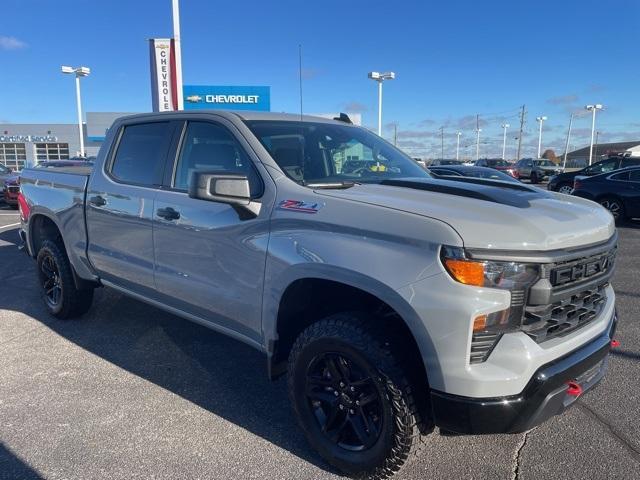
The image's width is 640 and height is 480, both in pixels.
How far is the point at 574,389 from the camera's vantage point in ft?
8.11

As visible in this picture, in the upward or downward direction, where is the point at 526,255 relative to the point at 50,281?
upward

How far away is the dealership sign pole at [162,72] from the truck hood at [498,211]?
10423 mm

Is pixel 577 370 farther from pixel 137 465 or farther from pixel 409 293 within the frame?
pixel 137 465

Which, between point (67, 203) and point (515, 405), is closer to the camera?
point (515, 405)

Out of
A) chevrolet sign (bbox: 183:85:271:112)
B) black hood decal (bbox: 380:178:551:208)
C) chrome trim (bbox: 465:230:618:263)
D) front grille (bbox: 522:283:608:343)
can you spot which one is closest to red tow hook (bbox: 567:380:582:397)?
front grille (bbox: 522:283:608:343)

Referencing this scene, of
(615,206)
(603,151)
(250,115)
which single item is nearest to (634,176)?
(615,206)

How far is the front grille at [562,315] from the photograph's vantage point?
2.29 meters

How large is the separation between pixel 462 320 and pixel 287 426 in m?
1.57

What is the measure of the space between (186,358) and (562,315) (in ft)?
9.74

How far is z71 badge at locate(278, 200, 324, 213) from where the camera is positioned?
272 cm

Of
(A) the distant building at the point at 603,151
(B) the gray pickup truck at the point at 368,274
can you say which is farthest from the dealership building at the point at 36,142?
(A) the distant building at the point at 603,151

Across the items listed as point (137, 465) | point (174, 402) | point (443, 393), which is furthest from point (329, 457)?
point (174, 402)

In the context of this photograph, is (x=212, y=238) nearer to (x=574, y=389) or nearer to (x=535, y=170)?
(x=574, y=389)

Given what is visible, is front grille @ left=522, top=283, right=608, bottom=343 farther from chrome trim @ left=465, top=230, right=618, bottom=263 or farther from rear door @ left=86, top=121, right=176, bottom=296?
rear door @ left=86, top=121, right=176, bottom=296
